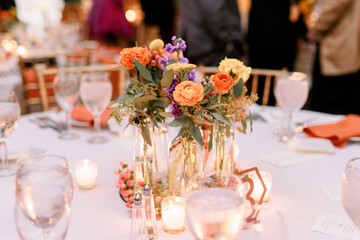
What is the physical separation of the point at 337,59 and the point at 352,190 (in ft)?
7.65

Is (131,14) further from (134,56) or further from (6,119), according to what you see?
(134,56)

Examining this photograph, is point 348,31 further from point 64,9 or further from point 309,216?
point 64,9

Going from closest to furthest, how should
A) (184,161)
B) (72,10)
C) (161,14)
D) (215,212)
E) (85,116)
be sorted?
(215,212) < (184,161) < (85,116) < (161,14) < (72,10)

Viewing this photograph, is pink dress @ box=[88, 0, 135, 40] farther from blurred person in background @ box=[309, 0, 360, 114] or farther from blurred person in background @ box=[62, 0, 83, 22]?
blurred person in background @ box=[309, 0, 360, 114]

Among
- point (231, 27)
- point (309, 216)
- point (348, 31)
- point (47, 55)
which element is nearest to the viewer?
point (309, 216)

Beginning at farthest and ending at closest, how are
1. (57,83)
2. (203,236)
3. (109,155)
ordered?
1. (57,83)
2. (109,155)
3. (203,236)

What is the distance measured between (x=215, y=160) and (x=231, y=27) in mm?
2076

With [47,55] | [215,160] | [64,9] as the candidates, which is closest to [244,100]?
[215,160]

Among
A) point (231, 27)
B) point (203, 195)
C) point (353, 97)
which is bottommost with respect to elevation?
point (353, 97)

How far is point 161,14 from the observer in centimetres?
492

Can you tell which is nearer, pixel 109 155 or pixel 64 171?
pixel 64 171

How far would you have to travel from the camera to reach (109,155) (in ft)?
3.85

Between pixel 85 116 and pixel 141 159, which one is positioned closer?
pixel 141 159

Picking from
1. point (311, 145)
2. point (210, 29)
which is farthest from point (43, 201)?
point (210, 29)
